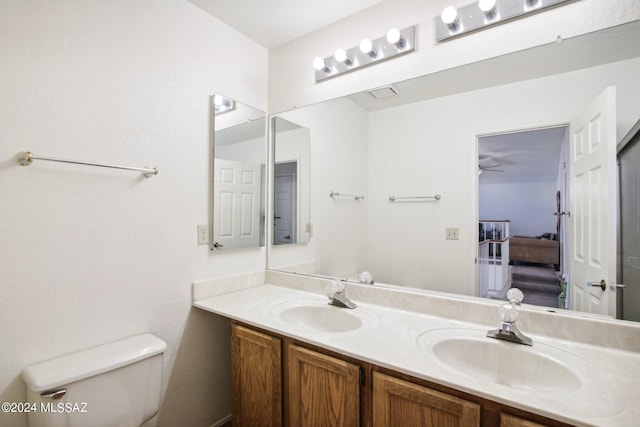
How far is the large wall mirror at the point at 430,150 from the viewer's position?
116 centimetres

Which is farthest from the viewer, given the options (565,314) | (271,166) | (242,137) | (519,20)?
(271,166)

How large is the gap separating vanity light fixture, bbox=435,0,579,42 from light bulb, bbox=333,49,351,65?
49cm

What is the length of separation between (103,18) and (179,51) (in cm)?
34

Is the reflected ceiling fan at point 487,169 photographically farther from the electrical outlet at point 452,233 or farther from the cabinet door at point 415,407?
the cabinet door at point 415,407

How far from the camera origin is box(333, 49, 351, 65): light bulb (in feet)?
5.48

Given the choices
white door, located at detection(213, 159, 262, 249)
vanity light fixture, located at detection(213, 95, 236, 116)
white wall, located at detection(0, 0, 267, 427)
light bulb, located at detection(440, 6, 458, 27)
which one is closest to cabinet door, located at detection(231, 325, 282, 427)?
white wall, located at detection(0, 0, 267, 427)

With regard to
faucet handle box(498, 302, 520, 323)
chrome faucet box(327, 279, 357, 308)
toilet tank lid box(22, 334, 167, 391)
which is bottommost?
toilet tank lid box(22, 334, 167, 391)

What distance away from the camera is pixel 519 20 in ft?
4.12

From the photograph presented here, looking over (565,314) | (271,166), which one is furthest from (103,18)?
(565,314)

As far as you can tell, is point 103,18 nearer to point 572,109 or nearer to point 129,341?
point 129,341

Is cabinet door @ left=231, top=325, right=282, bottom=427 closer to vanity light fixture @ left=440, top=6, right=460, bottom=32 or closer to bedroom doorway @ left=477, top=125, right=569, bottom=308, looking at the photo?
bedroom doorway @ left=477, top=125, right=569, bottom=308

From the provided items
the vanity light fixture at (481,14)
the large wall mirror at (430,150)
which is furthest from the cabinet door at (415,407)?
→ the vanity light fixture at (481,14)

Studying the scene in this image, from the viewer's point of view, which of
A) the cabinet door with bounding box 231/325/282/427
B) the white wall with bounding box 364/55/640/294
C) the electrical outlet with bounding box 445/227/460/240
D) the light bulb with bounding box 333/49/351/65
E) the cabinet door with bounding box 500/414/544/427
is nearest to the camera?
the cabinet door with bounding box 500/414/544/427

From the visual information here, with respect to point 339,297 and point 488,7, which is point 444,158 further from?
point 339,297
